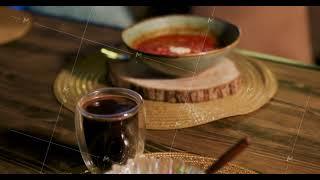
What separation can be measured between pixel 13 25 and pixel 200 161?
109 cm

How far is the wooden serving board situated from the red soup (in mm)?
58

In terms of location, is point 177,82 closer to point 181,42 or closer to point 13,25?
point 181,42

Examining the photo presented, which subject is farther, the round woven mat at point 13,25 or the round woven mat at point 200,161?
the round woven mat at point 13,25

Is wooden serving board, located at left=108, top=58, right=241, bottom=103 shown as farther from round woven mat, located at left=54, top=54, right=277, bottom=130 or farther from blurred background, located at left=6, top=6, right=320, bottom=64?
blurred background, located at left=6, top=6, right=320, bottom=64

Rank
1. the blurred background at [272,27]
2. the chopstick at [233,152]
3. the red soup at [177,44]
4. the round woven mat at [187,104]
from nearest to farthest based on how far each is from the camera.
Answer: the chopstick at [233,152], the round woven mat at [187,104], the red soup at [177,44], the blurred background at [272,27]

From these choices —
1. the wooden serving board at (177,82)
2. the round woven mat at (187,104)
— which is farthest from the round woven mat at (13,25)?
the wooden serving board at (177,82)

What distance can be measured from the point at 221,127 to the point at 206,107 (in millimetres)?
89

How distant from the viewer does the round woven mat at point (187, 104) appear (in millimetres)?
1088

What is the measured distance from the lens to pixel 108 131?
2.87ft

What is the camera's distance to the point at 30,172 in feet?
3.00

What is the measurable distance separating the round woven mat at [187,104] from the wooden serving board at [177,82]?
0.02m

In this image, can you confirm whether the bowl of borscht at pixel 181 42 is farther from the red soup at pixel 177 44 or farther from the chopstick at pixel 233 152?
the chopstick at pixel 233 152

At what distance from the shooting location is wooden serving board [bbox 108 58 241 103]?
1163 mm

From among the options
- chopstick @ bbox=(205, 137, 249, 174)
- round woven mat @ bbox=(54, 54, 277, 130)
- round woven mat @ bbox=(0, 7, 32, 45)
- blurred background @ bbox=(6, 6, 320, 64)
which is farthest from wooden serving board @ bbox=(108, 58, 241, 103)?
blurred background @ bbox=(6, 6, 320, 64)
